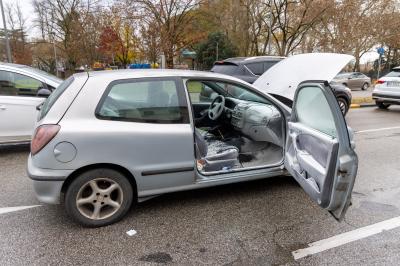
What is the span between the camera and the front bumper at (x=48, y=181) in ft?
9.19

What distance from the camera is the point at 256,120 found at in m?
4.07

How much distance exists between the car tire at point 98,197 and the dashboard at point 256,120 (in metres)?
1.83

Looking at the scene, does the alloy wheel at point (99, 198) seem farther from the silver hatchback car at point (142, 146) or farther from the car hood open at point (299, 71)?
the car hood open at point (299, 71)

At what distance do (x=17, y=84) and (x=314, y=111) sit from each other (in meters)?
4.70

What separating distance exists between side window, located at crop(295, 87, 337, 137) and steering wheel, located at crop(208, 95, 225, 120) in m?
1.53

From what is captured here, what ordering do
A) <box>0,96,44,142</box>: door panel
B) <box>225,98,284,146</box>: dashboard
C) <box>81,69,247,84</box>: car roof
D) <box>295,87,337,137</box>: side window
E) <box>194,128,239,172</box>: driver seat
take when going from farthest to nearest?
<box>0,96,44,142</box>: door panel
<box>225,98,284,146</box>: dashboard
<box>194,128,239,172</box>: driver seat
<box>81,69,247,84</box>: car roof
<box>295,87,337,137</box>: side window

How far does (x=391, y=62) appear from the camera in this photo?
125 ft

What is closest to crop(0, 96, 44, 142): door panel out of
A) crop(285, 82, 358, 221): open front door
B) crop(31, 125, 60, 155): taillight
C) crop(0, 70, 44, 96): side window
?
crop(0, 70, 44, 96): side window

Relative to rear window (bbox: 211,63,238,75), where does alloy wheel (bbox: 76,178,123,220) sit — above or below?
below

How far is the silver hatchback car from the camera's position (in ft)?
8.33

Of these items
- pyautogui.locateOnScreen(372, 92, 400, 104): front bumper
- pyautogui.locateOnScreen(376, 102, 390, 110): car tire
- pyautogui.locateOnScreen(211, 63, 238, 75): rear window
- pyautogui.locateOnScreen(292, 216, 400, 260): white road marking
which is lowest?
pyautogui.locateOnScreen(292, 216, 400, 260): white road marking

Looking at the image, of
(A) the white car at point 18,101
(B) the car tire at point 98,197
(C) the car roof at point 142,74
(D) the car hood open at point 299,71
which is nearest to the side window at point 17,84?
(A) the white car at point 18,101

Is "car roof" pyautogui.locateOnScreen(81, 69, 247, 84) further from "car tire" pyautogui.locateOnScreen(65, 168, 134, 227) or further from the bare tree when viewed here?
the bare tree

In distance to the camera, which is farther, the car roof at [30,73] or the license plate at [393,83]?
the license plate at [393,83]
